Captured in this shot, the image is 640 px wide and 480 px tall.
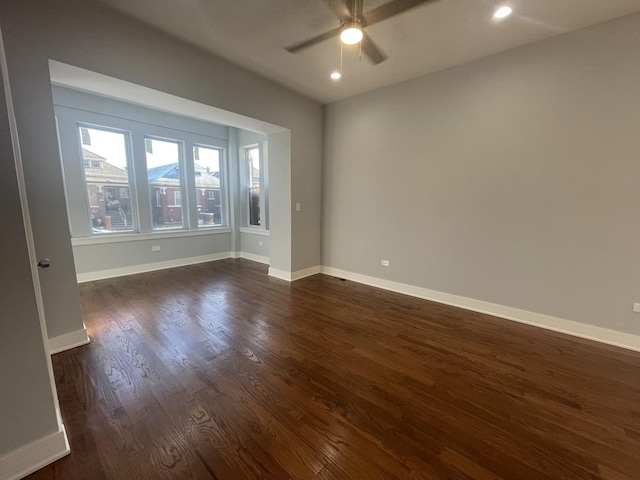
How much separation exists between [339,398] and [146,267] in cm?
454

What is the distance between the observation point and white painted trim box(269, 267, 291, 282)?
4332mm

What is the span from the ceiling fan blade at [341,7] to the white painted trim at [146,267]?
4.87 meters

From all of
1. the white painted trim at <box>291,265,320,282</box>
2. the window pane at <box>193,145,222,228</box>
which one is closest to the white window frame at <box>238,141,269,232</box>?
the window pane at <box>193,145,222,228</box>

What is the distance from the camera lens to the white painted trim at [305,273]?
4.36 meters

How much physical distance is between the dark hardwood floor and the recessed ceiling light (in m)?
2.96

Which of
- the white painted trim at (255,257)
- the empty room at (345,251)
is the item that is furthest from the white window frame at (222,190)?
the empty room at (345,251)

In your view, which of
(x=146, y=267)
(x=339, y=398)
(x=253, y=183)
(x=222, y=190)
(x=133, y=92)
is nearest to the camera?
(x=339, y=398)

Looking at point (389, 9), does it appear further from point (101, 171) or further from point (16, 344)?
point (101, 171)

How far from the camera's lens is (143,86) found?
2.50 m

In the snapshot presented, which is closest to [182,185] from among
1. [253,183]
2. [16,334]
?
[253,183]

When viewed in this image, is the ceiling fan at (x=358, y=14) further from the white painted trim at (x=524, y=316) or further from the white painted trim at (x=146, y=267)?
the white painted trim at (x=146, y=267)

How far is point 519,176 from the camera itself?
110 inches

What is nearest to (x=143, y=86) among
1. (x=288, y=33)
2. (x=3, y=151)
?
(x=288, y=33)

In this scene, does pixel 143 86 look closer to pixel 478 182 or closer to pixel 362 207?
pixel 362 207
